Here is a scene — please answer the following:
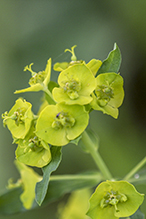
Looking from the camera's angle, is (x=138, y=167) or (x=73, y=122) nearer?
(x=73, y=122)

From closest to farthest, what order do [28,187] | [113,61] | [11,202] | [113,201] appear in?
[113,201]
[113,61]
[28,187]
[11,202]

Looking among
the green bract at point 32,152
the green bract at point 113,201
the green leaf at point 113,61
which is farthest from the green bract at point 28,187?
the green leaf at point 113,61

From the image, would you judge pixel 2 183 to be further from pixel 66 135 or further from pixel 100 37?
pixel 66 135

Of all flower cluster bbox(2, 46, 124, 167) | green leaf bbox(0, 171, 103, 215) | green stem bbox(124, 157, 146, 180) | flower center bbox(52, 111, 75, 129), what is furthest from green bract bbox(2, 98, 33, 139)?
green stem bbox(124, 157, 146, 180)

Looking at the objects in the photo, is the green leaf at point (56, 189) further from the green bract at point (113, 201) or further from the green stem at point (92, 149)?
the green bract at point (113, 201)

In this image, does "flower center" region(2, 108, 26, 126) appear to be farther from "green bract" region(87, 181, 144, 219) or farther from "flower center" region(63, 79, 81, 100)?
"green bract" region(87, 181, 144, 219)

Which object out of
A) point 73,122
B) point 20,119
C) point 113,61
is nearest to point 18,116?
point 20,119

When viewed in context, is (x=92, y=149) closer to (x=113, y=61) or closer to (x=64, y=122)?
(x=64, y=122)
